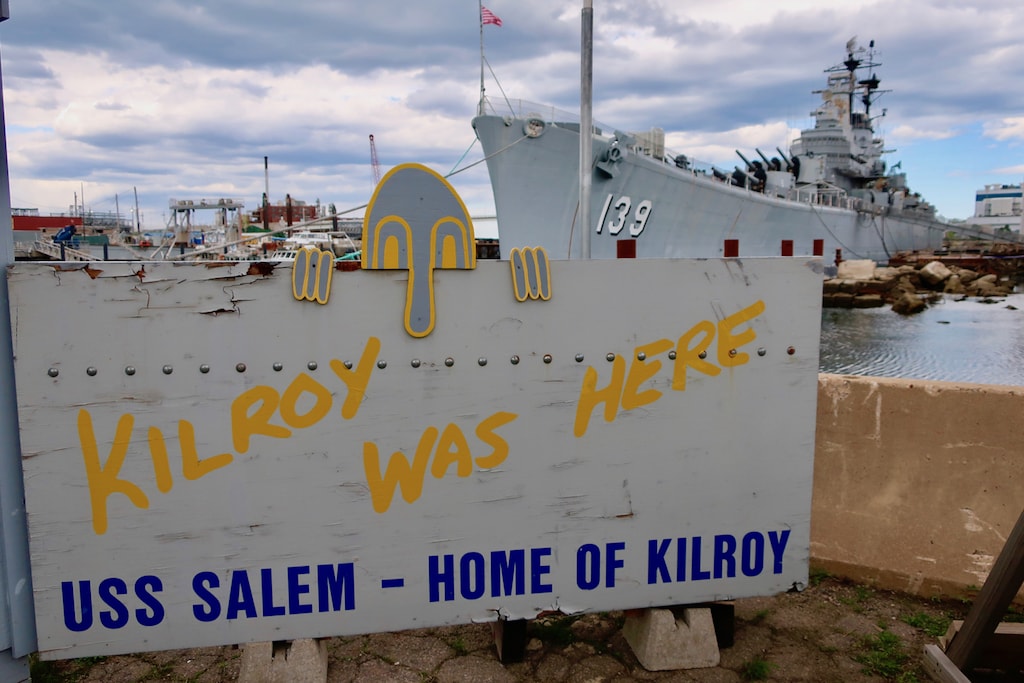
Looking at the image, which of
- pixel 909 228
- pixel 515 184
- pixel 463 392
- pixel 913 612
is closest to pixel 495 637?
pixel 463 392

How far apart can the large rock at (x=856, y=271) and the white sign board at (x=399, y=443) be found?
37.8m

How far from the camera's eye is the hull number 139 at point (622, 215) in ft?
81.3

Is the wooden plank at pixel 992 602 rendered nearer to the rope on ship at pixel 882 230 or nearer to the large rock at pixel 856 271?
the large rock at pixel 856 271

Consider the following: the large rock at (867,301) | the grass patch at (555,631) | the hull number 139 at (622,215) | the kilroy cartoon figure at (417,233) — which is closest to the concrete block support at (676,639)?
the grass patch at (555,631)

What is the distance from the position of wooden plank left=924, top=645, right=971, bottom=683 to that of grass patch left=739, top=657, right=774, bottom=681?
0.62m

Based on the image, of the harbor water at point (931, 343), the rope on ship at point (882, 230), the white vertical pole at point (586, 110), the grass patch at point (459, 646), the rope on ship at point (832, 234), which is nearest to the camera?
the grass patch at point (459, 646)

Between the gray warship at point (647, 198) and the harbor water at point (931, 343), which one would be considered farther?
the gray warship at point (647, 198)

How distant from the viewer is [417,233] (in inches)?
103

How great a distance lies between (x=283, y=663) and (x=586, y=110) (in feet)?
14.5

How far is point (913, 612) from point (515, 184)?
67.4ft

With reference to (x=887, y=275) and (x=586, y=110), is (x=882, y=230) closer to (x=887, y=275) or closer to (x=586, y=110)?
(x=887, y=275)

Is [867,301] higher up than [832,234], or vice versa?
[832,234]

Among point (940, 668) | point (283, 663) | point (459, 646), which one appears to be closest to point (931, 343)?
point (940, 668)

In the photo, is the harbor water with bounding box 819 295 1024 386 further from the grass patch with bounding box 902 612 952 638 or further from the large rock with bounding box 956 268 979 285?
the grass patch with bounding box 902 612 952 638
